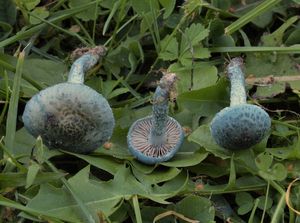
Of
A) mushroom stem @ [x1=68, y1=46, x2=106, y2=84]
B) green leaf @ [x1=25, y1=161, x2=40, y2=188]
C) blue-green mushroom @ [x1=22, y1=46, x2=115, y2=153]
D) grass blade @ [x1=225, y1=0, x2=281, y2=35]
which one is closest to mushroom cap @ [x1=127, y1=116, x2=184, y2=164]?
blue-green mushroom @ [x1=22, y1=46, x2=115, y2=153]

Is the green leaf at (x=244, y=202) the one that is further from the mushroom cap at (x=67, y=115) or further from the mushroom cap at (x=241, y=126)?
the mushroom cap at (x=67, y=115)

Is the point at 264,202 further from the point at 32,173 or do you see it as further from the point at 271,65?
the point at 32,173

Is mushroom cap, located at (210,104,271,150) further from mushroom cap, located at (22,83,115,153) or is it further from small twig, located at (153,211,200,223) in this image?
mushroom cap, located at (22,83,115,153)

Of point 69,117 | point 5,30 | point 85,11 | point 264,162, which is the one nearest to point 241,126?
point 264,162

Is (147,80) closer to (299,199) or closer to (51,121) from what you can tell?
(51,121)

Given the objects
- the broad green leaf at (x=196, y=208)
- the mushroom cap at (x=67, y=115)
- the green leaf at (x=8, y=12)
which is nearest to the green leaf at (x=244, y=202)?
the broad green leaf at (x=196, y=208)

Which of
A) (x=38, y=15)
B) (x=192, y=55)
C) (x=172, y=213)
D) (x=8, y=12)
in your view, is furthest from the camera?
(x=8, y=12)
